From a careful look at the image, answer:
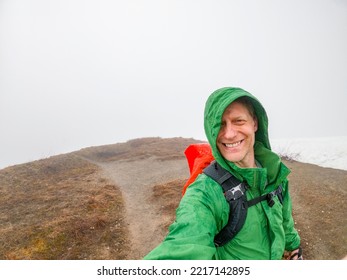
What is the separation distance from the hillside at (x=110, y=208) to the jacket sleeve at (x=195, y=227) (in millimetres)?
8212

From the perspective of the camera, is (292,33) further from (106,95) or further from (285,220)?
(285,220)

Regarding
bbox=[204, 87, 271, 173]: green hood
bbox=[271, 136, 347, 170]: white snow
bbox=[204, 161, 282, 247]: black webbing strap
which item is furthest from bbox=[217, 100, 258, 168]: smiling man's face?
bbox=[271, 136, 347, 170]: white snow

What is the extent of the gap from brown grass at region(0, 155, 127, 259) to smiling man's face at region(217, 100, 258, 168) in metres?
8.35

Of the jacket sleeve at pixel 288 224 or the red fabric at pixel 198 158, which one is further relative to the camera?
the jacket sleeve at pixel 288 224

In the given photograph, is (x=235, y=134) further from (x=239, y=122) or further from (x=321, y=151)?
(x=321, y=151)

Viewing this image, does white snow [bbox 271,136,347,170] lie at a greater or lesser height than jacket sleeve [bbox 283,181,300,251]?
lesser

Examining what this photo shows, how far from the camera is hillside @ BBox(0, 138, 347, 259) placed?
9742mm

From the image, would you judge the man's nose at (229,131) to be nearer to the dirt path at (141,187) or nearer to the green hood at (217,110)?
the green hood at (217,110)

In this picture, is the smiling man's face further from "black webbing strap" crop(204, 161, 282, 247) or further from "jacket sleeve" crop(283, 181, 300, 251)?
"jacket sleeve" crop(283, 181, 300, 251)

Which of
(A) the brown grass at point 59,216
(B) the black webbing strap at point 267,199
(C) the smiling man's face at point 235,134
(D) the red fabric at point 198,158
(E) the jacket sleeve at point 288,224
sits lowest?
(A) the brown grass at point 59,216

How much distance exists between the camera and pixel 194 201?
2285mm

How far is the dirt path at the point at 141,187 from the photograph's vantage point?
34.7 feet

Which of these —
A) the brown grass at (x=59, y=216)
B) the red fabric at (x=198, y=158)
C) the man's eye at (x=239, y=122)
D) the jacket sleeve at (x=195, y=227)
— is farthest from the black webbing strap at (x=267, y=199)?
the brown grass at (x=59, y=216)

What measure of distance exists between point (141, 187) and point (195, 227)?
1570cm
